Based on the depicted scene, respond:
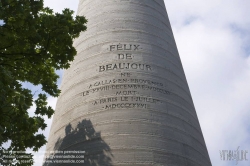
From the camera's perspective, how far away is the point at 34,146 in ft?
33.1

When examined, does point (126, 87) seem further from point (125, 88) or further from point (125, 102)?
point (125, 102)

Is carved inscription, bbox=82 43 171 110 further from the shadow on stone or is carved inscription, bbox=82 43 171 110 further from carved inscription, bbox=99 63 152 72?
the shadow on stone

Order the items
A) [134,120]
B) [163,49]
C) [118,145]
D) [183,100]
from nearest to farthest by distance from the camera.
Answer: [118,145] → [134,120] → [183,100] → [163,49]

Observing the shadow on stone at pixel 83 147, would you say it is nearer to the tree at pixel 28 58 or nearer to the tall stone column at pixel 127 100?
the tall stone column at pixel 127 100

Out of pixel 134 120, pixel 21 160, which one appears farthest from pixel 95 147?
pixel 21 160

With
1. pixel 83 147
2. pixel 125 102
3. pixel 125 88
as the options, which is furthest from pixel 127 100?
pixel 83 147

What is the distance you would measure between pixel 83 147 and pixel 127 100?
2.63 meters

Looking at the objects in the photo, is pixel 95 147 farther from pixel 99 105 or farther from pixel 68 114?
pixel 68 114

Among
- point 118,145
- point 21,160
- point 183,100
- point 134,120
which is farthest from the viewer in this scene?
point 183,100

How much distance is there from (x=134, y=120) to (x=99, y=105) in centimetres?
166

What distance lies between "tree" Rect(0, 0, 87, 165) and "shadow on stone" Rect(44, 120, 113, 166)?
147cm

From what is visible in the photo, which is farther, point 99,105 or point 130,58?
point 130,58

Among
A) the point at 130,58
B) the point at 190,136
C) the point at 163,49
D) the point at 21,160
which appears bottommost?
the point at 21,160

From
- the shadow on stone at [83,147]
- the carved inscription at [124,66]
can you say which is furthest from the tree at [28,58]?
the carved inscription at [124,66]
